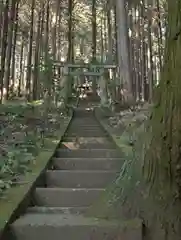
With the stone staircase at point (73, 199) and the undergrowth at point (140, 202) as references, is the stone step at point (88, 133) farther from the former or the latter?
the undergrowth at point (140, 202)

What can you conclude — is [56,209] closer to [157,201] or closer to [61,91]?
[157,201]

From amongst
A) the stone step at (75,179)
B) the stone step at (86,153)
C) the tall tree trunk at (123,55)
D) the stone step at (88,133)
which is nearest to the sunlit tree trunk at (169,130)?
the stone step at (75,179)

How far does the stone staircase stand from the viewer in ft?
11.4

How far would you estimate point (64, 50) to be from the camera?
48656mm

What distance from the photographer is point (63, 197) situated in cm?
468

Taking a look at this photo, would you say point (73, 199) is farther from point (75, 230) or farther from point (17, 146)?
point (17, 146)

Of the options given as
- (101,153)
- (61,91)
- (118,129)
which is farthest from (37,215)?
(61,91)

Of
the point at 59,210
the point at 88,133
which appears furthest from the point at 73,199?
the point at 88,133

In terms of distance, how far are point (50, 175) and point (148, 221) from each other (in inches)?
83.0

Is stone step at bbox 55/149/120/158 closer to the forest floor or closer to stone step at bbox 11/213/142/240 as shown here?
the forest floor

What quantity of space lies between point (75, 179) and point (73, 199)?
0.71m

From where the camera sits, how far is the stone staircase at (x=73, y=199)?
136 inches

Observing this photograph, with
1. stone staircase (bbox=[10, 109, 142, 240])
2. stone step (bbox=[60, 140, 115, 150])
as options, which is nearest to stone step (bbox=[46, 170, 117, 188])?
stone staircase (bbox=[10, 109, 142, 240])

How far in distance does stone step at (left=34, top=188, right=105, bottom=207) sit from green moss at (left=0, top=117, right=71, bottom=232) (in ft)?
0.66
